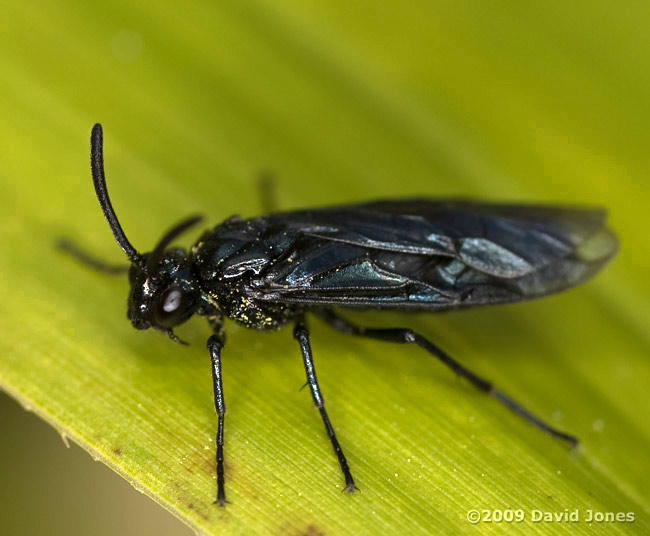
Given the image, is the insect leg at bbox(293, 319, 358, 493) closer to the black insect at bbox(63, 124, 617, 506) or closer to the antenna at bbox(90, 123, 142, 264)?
the black insect at bbox(63, 124, 617, 506)

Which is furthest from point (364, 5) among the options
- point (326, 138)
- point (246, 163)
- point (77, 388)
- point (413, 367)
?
point (77, 388)

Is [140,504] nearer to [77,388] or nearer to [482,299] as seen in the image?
[77,388]

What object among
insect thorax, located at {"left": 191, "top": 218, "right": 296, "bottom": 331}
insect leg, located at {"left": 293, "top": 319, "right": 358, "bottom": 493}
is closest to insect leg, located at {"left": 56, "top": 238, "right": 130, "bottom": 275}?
insect thorax, located at {"left": 191, "top": 218, "right": 296, "bottom": 331}

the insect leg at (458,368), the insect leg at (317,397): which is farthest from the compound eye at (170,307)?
the insect leg at (458,368)

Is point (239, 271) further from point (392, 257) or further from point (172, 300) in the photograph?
point (392, 257)

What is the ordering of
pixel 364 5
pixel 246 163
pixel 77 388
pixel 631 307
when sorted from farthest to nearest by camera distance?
pixel 364 5, pixel 246 163, pixel 631 307, pixel 77 388

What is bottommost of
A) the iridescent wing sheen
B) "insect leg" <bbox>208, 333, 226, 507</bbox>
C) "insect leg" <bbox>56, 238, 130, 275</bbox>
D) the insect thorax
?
"insect leg" <bbox>56, 238, 130, 275</bbox>
